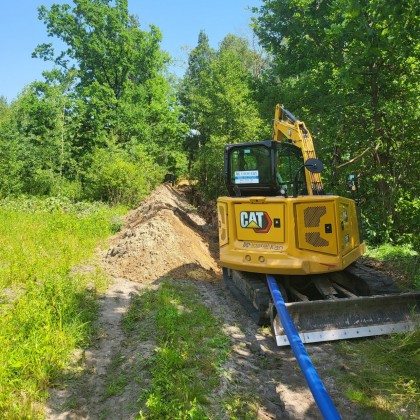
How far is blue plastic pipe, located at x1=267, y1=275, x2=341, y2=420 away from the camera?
114 inches

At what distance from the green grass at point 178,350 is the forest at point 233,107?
4.00 m

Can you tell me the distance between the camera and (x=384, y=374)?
4.21 meters

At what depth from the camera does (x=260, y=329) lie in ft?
18.8

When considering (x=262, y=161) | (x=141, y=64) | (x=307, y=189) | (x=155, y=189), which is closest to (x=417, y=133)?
(x=307, y=189)

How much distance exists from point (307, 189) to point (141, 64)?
982 inches

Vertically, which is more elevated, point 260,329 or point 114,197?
point 114,197

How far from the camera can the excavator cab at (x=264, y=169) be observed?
20.8 feet

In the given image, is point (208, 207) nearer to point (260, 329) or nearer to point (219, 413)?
point (260, 329)

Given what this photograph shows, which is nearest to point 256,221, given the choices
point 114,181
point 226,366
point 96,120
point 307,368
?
point 226,366

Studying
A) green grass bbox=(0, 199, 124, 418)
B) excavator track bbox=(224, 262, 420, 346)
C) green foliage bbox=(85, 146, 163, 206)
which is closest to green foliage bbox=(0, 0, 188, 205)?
green foliage bbox=(85, 146, 163, 206)

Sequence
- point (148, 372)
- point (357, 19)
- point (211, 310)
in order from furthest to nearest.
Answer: point (211, 310) → point (357, 19) → point (148, 372)

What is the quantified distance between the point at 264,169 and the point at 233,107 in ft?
45.0

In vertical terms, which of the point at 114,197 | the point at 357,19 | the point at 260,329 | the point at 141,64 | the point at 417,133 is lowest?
the point at 260,329

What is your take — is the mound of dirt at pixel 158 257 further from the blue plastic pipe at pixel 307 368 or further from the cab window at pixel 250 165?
the blue plastic pipe at pixel 307 368
